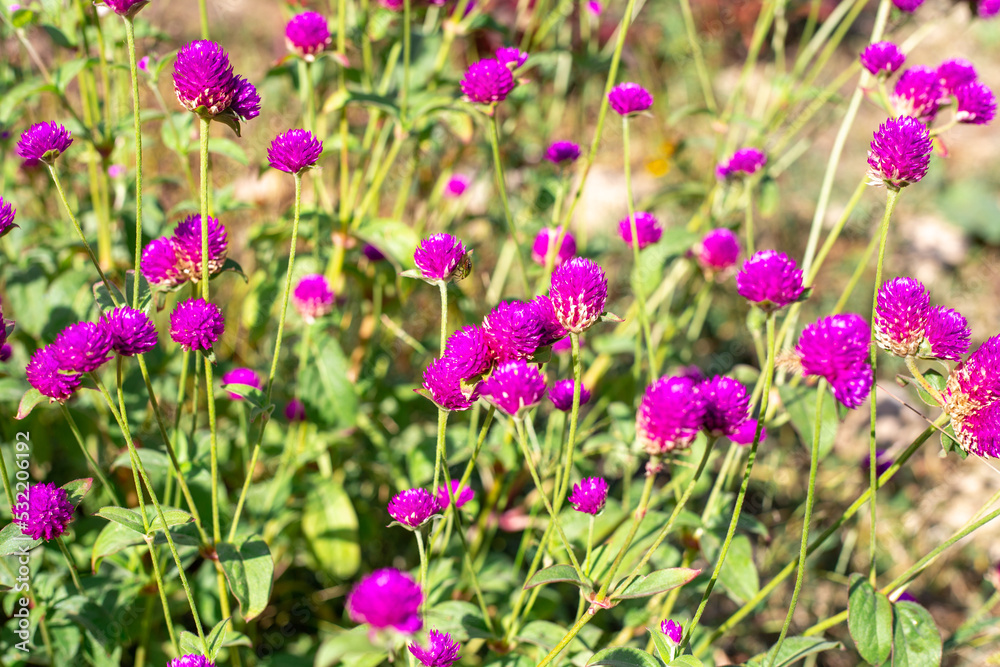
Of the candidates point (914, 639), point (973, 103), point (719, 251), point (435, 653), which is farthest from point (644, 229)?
point (435, 653)

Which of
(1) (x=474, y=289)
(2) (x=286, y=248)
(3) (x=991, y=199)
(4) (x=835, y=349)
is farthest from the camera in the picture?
(3) (x=991, y=199)

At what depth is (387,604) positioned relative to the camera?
778 mm

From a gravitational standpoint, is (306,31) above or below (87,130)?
above

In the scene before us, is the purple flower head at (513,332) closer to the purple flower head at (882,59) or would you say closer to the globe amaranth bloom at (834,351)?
the globe amaranth bloom at (834,351)

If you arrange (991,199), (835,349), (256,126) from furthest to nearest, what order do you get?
(991,199), (256,126), (835,349)

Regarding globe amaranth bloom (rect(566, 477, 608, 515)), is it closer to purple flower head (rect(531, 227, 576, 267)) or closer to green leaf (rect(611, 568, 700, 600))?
green leaf (rect(611, 568, 700, 600))

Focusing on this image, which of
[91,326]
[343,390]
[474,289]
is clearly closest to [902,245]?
[474,289]

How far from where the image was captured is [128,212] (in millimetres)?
2084

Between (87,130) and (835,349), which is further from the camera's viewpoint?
(87,130)

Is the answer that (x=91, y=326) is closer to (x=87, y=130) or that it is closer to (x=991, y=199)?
(x=87, y=130)

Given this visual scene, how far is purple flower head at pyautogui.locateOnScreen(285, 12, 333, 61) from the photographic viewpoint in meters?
1.75

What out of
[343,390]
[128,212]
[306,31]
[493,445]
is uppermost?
[306,31]

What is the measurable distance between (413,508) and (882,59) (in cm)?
151

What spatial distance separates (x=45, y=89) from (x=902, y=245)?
184 inches
